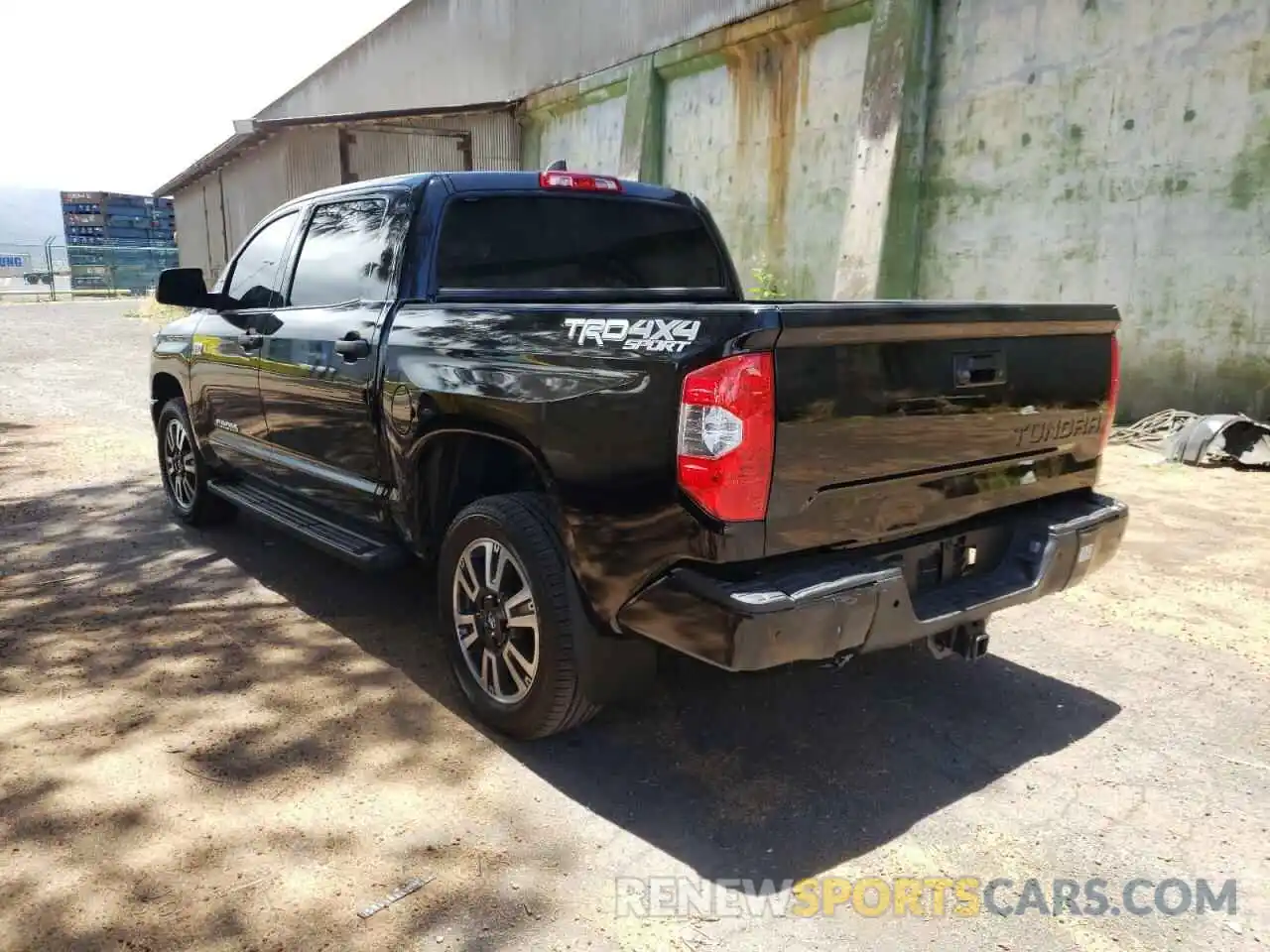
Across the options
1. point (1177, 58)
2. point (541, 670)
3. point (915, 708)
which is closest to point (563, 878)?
point (541, 670)

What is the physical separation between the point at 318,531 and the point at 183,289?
1.69 meters

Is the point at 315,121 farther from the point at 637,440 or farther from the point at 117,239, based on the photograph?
the point at 117,239

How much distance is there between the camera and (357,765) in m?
3.05

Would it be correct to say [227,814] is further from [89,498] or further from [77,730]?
[89,498]

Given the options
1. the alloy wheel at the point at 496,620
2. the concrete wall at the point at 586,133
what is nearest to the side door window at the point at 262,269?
the alloy wheel at the point at 496,620

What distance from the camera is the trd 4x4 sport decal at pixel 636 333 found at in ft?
8.07

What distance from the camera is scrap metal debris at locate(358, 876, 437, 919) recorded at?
2.35 meters

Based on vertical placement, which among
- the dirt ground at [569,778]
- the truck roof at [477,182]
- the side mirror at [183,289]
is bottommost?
the dirt ground at [569,778]

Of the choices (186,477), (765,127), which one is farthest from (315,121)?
(186,477)

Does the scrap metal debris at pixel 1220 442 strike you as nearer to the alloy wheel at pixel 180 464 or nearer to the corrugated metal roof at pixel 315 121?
the alloy wheel at pixel 180 464

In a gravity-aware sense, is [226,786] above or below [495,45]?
below

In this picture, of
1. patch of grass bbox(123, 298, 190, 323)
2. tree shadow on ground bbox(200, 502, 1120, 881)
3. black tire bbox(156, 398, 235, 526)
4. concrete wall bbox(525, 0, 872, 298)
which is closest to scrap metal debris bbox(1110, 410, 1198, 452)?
concrete wall bbox(525, 0, 872, 298)

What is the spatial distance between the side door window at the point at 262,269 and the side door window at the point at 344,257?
0.23 meters

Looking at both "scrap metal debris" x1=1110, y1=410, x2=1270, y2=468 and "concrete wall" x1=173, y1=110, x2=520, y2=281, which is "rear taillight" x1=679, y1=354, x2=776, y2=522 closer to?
Answer: "scrap metal debris" x1=1110, y1=410, x2=1270, y2=468
